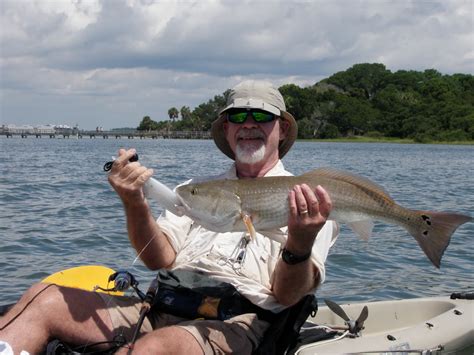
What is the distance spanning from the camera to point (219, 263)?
4082 millimetres

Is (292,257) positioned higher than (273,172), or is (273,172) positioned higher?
(273,172)

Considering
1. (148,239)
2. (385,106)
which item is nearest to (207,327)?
(148,239)

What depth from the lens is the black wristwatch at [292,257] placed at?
361 centimetres

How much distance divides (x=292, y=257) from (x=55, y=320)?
57.0 inches

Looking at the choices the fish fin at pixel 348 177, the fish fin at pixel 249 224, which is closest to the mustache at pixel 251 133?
the fish fin at pixel 348 177

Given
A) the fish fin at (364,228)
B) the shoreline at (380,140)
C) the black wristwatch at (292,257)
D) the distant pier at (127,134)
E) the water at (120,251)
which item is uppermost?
the fish fin at (364,228)

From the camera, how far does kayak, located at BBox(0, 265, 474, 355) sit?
4258mm

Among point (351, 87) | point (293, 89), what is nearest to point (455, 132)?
point (293, 89)

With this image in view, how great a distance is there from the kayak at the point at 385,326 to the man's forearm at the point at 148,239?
344mm

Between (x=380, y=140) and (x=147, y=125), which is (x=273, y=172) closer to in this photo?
(x=380, y=140)

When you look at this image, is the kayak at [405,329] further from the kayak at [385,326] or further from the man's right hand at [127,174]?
the man's right hand at [127,174]

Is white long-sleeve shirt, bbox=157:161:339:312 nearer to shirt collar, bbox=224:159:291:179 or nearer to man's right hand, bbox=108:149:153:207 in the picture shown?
shirt collar, bbox=224:159:291:179

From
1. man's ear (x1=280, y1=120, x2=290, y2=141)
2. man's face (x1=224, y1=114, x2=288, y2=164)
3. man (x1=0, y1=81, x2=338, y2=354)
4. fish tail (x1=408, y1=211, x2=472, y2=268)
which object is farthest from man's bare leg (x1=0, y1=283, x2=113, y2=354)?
fish tail (x1=408, y1=211, x2=472, y2=268)

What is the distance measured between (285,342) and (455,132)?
97.5m
